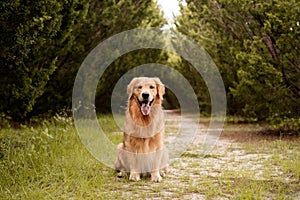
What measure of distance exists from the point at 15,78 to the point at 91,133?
2026 mm

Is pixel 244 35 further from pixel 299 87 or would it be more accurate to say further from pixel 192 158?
pixel 192 158

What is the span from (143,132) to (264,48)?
4.34 metres

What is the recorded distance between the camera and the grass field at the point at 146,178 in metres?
3.94

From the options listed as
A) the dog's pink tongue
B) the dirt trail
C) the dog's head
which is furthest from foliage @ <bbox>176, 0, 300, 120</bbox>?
the dog's pink tongue

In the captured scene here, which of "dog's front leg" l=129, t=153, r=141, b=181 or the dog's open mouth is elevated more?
the dog's open mouth

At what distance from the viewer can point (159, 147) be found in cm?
487

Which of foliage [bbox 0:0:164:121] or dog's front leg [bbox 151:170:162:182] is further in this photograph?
foliage [bbox 0:0:164:121]

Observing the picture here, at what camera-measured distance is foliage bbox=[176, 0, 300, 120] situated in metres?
7.24

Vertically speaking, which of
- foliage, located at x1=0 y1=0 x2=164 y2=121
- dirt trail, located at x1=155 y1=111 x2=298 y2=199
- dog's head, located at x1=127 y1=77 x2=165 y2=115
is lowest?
dirt trail, located at x1=155 y1=111 x2=298 y2=199

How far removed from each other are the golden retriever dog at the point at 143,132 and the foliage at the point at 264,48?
337 centimetres

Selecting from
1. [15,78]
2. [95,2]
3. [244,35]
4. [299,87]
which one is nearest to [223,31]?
[244,35]

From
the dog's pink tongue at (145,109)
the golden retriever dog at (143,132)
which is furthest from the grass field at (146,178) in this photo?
the dog's pink tongue at (145,109)

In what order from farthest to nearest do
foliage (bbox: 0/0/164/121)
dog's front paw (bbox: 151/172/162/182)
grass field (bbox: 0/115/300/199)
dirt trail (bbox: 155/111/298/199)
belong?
Result: 1. foliage (bbox: 0/0/164/121)
2. dog's front paw (bbox: 151/172/162/182)
3. dirt trail (bbox: 155/111/298/199)
4. grass field (bbox: 0/115/300/199)

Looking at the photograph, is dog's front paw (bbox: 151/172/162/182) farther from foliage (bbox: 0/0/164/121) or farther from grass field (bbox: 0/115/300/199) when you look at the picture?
foliage (bbox: 0/0/164/121)
